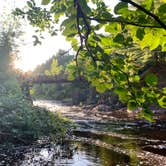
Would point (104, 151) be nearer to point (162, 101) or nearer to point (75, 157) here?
point (75, 157)

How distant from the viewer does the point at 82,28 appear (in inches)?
81.6

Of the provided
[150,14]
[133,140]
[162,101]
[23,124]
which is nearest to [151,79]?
[162,101]

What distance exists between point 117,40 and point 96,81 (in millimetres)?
576

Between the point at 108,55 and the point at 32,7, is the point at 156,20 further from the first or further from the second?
the point at 32,7

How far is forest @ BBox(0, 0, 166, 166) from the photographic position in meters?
1.59

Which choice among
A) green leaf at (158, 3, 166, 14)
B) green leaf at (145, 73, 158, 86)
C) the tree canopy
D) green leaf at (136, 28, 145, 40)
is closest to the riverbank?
the tree canopy

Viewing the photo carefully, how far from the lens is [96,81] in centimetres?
212

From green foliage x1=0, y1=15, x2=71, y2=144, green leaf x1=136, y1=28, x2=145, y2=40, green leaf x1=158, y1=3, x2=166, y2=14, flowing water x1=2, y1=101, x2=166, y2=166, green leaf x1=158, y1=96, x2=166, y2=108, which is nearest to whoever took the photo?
green leaf x1=158, y1=3, x2=166, y2=14

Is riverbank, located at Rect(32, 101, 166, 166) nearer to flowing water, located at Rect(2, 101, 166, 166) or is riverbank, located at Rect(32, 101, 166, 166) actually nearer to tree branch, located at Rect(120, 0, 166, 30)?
flowing water, located at Rect(2, 101, 166, 166)

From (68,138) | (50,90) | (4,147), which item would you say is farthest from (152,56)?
(50,90)

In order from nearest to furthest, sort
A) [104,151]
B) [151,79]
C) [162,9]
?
[162,9] → [151,79] → [104,151]

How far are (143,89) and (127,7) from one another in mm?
543

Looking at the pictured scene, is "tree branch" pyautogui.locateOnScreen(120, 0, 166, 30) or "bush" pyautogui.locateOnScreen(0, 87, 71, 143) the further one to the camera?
"bush" pyautogui.locateOnScreen(0, 87, 71, 143)

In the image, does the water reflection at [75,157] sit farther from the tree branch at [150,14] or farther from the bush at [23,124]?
the tree branch at [150,14]
